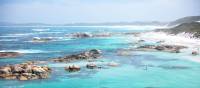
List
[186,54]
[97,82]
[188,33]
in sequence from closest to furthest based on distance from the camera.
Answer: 1. [97,82]
2. [186,54]
3. [188,33]

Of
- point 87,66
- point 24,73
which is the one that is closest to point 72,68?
point 87,66

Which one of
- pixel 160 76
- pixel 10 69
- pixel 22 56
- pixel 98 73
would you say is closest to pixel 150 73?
pixel 160 76

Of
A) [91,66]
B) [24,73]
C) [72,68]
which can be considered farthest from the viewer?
[91,66]

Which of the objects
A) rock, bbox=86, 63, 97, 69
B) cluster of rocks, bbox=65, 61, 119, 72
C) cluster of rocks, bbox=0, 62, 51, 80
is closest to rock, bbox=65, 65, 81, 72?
cluster of rocks, bbox=65, 61, 119, 72

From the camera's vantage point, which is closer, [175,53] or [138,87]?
[138,87]

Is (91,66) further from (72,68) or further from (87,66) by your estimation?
(72,68)

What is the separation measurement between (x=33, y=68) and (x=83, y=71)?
1.57 meters

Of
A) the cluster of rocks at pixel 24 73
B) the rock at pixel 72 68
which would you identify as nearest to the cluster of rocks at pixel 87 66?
the rock at pixel 72 68

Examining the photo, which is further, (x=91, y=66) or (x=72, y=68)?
(x=91, y=66)

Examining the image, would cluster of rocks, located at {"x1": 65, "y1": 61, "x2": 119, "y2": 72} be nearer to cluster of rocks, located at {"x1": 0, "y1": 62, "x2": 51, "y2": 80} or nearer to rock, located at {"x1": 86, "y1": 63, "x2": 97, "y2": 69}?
rock, located at {"x1": 86, "y1": 63, "x2": 97, "y2": 69}

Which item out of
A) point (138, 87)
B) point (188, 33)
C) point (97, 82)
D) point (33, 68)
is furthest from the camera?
point (188, 33)

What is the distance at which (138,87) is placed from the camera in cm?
951

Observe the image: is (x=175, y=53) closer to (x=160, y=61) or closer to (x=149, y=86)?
(x=160, y=61)

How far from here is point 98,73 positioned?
11.4 meters
